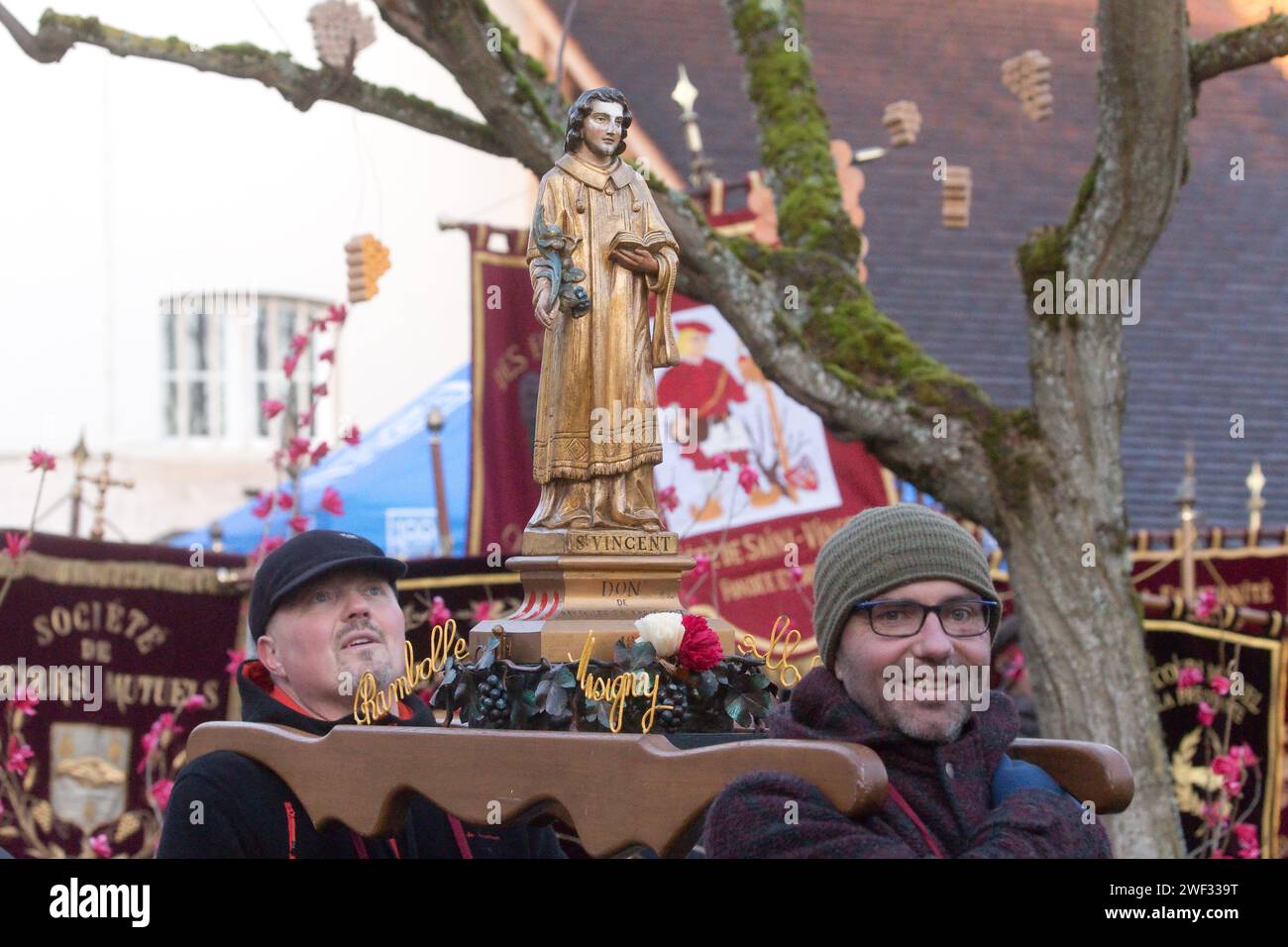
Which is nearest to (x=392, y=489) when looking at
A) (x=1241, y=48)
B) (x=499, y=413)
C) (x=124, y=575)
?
(x=499, y=413)

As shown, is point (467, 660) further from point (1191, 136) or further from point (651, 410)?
point (1191, 136)

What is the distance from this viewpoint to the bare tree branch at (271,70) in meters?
7.14

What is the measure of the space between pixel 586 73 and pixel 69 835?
11.1 meters

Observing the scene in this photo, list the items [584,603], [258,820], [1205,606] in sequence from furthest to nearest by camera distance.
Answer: [1205,606] < [584,603] < [258,820]

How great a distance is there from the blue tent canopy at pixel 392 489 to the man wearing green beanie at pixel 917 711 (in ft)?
25.5

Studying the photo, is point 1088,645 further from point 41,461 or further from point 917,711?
point 917,711

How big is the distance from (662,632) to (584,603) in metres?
0.29

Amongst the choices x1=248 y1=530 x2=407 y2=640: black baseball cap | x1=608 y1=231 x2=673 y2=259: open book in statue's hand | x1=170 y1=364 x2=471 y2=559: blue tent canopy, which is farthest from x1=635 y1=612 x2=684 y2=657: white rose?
x1=170 y1=364 x2=471 y2=559: blue tent canopy

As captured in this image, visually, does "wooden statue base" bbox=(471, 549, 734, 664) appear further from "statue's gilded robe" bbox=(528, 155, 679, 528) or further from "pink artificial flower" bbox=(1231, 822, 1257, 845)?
"pink artificial flower" bbox=(1231, 822, 1257, 845)

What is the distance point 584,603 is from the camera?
14.0 feet

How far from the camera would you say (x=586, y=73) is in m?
17.9

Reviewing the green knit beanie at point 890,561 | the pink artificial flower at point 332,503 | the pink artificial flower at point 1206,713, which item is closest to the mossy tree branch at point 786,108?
the pink artificial flower at point 332,503

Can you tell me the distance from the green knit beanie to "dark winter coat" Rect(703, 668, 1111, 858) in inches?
4.7
